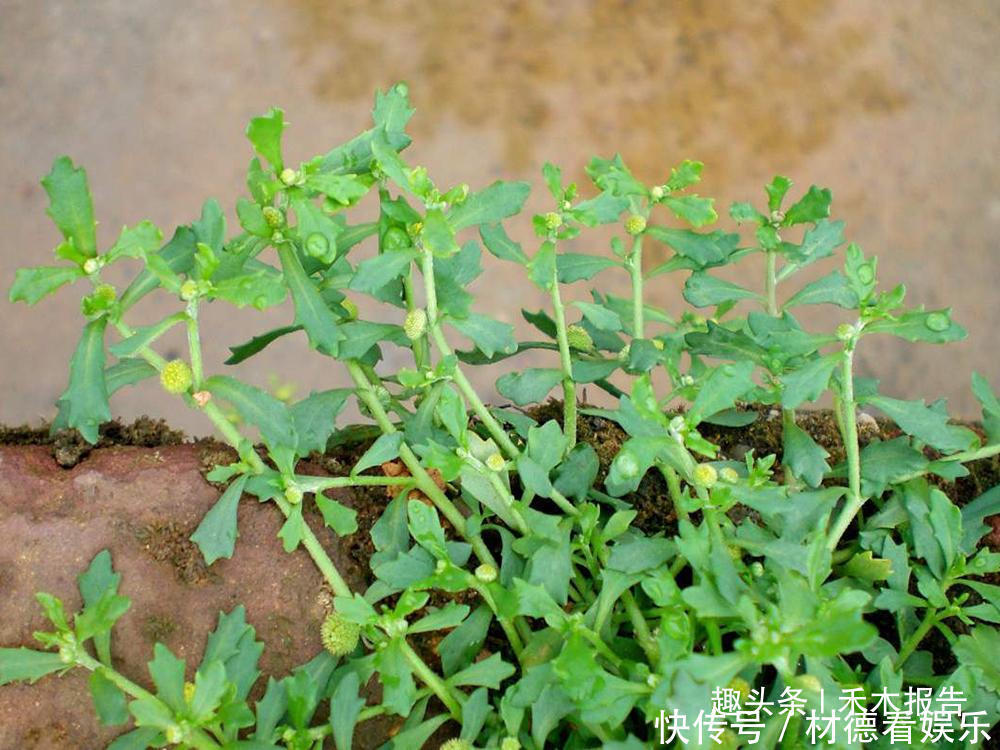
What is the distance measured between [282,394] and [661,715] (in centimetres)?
152

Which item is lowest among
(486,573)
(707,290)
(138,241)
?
(486,573)

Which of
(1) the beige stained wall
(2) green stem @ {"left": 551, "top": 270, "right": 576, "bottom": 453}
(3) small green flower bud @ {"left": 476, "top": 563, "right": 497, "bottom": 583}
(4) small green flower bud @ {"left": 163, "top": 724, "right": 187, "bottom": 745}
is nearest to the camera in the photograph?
(4) small green flower bud @ {"left": 163, "top": 724, "right": 187, "bottom": 745}

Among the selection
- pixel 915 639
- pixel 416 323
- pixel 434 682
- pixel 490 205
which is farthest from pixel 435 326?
pixel 915 639

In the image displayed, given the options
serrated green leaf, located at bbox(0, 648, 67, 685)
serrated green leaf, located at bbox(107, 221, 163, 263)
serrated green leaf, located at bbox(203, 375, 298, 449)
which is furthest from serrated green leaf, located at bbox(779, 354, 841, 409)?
serrated green leaf, located at bbox(0, 648, 67, 685)

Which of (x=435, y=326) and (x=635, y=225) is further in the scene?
(x=635, y=225)

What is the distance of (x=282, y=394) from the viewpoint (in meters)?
2.30

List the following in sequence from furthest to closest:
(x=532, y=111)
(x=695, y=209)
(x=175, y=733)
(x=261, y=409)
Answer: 1. (x=532, y=111)
2. (x=695, y=209)
3. (x=261, y=409)
4. (x=175, y=733)

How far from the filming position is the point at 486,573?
1.00m

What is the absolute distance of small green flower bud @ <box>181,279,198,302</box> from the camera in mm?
946

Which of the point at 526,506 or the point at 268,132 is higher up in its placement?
the point at 268,132

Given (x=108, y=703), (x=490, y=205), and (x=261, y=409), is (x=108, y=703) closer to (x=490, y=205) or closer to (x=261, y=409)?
(x=261, y=409)

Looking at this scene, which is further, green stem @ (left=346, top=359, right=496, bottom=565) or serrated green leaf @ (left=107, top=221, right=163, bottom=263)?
green stem @ (left=346, top=359, right=496, bottom=565)

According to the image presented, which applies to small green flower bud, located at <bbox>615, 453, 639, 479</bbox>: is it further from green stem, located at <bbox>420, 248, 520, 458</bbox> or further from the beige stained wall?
the beige stained wall

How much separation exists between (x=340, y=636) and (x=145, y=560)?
211 millimetres
